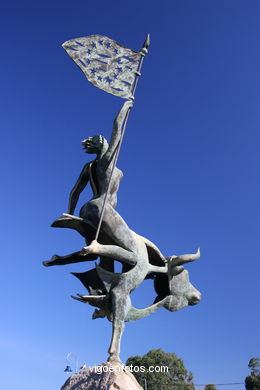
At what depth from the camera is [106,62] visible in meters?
8.02

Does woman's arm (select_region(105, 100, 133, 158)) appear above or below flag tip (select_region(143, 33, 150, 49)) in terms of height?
below

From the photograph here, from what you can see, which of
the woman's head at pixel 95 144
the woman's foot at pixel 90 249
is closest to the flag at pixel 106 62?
the woman's head at pixel 95 144

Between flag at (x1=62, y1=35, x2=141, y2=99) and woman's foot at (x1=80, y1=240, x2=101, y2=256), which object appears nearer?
woman's foot at (x1=80, y1=240, x2=101, y2=256)

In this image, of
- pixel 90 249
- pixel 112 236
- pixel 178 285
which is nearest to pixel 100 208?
pixel 112 236

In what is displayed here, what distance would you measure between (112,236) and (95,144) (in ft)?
6.60

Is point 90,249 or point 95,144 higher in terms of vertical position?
point 95,144

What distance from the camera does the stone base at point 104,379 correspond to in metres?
5.38

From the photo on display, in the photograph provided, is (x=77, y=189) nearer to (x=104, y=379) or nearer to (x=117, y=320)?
(x=117, y=320)

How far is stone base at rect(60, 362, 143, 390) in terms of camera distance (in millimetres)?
5377

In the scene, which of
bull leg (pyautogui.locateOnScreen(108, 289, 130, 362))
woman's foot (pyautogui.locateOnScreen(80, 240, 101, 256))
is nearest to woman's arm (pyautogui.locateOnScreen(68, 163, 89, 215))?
woman's foot (pyautogui.locateOnScreen(80, 240, 101, 256))

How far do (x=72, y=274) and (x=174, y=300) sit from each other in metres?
2.10

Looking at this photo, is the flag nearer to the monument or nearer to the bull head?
the monument

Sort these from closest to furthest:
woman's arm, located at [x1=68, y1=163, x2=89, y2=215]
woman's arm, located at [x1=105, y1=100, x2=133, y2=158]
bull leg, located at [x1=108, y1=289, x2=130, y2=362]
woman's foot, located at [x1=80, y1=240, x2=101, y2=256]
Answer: bull leg, located at [x1=108, y1=289, x2=130, y2=362] → woman's foot, located at [x1=80, y1=240, x2=101, y2=256] → woman's arm, located at [x1=105, y1=100, x2=133, y2=158] → woman's arm, located at [x1=68, y1=163, x2=89, y2=215]

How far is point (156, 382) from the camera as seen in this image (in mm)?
27484
